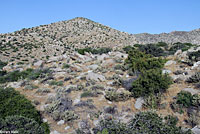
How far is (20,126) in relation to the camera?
5.08 metres

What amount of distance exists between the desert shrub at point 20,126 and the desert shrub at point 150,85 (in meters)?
4.80

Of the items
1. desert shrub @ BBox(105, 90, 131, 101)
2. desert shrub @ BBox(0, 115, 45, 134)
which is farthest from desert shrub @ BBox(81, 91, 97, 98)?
desert shrub @ BBox(0, 115, 45, 134)

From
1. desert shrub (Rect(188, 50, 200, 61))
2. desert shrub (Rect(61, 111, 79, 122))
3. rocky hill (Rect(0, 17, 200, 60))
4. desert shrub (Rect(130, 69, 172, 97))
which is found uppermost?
rocky hill (Rect(0, 17, 200, 60))

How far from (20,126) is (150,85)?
5.76m

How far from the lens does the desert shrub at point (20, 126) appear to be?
16.2 ft

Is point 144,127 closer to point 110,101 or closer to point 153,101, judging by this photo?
point 153,101

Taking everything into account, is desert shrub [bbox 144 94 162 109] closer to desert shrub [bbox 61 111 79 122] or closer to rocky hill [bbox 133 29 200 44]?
desert shrub [bbox 61 111 79 122]

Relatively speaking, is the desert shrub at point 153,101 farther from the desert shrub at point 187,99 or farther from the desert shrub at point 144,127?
the desert shrub at point 144,127

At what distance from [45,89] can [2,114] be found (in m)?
3.77

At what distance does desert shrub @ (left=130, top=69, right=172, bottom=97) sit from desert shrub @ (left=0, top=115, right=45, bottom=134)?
4.80m

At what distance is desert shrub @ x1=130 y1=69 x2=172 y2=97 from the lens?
326 inches

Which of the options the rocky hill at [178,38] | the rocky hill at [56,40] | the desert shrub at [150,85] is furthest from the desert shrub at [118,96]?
the rocky hill at [178,38]

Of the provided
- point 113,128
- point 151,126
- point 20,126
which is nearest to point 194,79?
point 151,126

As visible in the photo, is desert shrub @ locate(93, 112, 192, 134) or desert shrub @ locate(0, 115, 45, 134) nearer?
desert shrub @ locate(0, 115, 45, 134)
